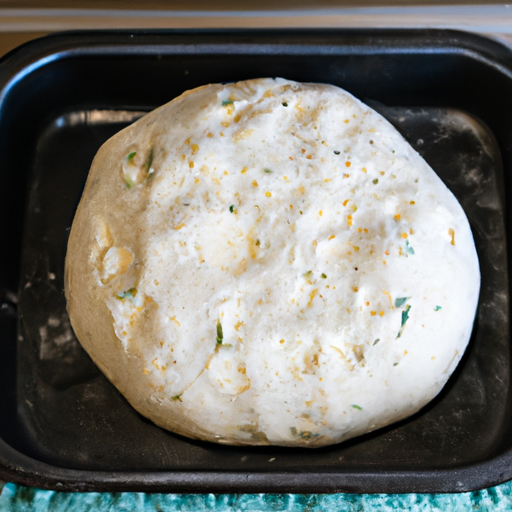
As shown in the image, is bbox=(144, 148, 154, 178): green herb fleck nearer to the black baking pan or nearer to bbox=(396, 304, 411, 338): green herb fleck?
the black baking pan

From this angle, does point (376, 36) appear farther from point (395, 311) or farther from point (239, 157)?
point (395, 311)

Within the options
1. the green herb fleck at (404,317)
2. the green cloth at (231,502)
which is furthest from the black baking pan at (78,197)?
the green herb fleck at (404,317)

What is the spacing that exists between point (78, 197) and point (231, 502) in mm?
823

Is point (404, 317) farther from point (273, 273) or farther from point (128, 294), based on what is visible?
point (128, 294)

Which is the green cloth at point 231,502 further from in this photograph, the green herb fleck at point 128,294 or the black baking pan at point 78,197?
the green herb fleck at point 128,294

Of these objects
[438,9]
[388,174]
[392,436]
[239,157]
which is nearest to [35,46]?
[239,157]

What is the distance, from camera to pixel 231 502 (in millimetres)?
Result: 1074

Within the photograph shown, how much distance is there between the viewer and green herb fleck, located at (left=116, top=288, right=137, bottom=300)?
1.05 m

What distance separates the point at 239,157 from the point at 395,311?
1.42 feet

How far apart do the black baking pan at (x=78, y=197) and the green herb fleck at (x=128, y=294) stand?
31 centimetres

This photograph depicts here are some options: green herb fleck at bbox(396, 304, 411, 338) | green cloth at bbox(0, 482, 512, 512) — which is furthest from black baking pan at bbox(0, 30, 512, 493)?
green herb fleck at bbox(396, 304, 411, 338)

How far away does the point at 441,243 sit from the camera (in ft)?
3.55

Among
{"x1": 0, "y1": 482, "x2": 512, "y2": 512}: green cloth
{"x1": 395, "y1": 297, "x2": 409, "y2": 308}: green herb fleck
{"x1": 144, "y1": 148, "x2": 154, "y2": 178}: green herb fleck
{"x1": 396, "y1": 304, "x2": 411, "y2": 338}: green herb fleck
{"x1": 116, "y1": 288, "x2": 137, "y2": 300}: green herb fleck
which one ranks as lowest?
{"x1": 0, "y1": 482, "x2": 512, "y2": 512}: green cloth

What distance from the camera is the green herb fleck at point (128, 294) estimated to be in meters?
1.05
